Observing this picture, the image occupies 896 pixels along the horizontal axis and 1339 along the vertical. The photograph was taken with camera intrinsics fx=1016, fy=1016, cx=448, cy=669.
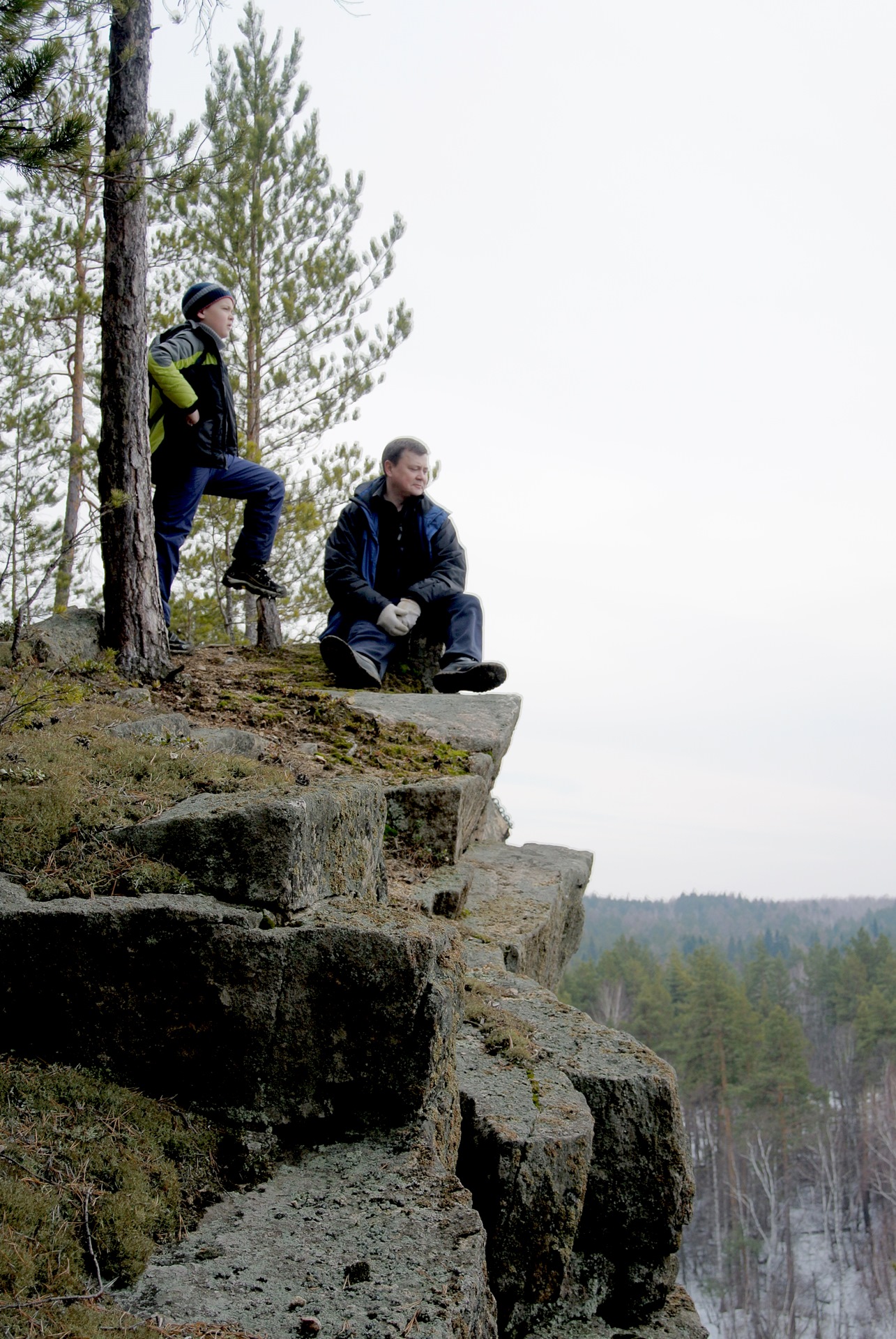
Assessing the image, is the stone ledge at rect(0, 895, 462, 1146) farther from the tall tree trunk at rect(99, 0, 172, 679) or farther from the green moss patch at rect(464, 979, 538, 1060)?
the tall tree trunk at rect(99, 0, 172, 679)

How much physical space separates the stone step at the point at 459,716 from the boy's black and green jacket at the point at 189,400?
1.87 m

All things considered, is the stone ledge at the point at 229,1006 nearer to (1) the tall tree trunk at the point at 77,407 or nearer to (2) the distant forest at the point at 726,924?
(1) the tall tree trunk at the point at 77,407

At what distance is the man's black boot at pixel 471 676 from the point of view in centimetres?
699

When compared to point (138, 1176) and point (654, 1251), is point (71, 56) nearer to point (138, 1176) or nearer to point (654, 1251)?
point (138, 1176)

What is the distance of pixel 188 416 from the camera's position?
22.0 ft

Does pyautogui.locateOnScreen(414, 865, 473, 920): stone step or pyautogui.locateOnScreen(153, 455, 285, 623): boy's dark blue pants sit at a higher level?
pyautogui.locateOnScreen(153, 455, 285, 623): boy's dark blue pants

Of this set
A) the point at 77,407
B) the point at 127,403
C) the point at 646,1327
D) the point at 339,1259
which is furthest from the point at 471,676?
the point at 77,407

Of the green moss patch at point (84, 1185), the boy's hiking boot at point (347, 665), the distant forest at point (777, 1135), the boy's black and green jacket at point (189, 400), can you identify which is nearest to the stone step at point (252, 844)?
the green moss patch at point (84, 1185)

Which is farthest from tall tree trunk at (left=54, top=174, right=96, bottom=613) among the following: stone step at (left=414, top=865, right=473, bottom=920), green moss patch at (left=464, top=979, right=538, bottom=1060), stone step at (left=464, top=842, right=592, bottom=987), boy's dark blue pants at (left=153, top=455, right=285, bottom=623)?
green moss patch at (left=464, top=979, right=538, bottom=1060)

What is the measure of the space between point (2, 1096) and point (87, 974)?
0.33 metres

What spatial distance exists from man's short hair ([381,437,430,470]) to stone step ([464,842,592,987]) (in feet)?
8.96

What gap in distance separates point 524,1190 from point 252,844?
1.19 meters

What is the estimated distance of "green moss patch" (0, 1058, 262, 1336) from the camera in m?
1.92

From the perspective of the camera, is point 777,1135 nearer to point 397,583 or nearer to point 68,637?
point 397,583
